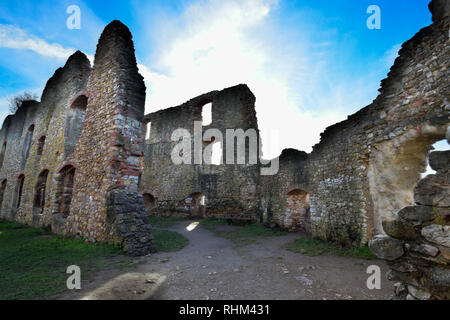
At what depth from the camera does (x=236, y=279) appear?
355 centimetres

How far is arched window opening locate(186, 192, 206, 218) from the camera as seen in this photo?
12758mm

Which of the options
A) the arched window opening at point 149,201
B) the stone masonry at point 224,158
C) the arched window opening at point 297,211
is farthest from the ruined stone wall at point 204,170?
the arched window opening at point 297,211

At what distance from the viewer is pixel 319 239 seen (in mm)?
7027

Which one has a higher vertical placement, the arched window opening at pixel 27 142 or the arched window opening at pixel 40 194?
the arched window opening at pixel 27 142

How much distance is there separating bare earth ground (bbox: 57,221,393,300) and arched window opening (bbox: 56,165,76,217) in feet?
17.3

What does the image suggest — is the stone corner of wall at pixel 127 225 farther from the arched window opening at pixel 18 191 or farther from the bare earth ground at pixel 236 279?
the arched window opening at pixel 18 191

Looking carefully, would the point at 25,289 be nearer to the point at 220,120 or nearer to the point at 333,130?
the point at 333,130

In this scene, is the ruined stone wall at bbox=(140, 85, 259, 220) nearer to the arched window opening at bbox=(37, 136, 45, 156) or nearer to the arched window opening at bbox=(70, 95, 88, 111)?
the arched window opening at bbox=(37, 136, 45, 156)

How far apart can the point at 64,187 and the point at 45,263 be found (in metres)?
4.84

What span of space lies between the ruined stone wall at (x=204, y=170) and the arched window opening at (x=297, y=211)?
206 centimetres

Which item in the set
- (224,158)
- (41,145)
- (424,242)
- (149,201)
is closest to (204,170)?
(224,158)

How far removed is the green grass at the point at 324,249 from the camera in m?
5.02

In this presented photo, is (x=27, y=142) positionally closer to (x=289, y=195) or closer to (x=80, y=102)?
(x=80, y=102)

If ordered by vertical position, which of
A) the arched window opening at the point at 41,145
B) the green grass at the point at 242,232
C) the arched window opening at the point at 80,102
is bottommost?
the green grass at the point at 242,232
